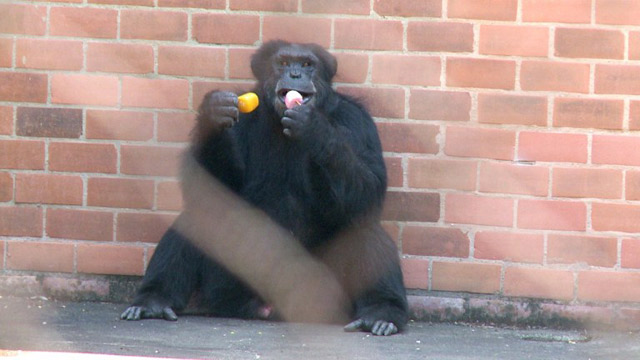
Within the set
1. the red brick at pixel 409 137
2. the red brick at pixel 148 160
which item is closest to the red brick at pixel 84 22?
the red brick at pixel 148 160

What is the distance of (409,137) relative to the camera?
559cm

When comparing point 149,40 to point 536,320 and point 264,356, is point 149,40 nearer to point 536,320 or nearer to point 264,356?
point 264,356

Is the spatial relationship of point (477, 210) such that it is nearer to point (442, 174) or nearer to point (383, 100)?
point (442, 174)

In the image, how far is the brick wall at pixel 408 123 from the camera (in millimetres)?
5430

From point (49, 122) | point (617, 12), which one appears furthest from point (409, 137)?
point (49, 122)

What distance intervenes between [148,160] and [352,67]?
4.00 feet

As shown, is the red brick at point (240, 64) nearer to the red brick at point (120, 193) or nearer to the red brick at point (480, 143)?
the red brick at point (120, 193)

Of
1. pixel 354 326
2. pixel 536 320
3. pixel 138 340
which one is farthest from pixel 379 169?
pixel 138 340

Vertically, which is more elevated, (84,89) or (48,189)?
(84,89)

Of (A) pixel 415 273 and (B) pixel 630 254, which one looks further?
(A) pixel 415 273

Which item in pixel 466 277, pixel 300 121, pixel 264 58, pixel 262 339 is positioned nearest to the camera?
pixel 262 339

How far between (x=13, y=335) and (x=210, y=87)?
178 cm

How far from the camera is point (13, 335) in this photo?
179 inches

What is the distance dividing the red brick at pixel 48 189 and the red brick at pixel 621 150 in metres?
2.81
